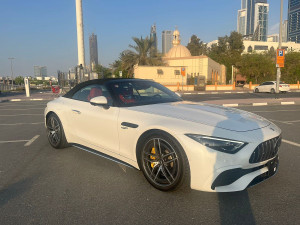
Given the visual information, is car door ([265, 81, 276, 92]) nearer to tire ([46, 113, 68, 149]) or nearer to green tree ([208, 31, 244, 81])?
tire ([46, 113, 68, 149])

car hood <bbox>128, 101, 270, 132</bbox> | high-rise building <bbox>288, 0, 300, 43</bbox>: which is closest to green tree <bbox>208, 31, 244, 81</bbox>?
car hood <bbox>128, 101, 270, 132</bbox>

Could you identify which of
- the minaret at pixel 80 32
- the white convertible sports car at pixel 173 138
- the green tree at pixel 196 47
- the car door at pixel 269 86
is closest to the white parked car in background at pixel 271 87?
the car door at pixel 269 86

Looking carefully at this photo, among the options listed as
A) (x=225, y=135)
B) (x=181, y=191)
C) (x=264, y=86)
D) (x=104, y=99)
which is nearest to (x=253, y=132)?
(x=225, y=135)

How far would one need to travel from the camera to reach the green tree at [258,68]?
43.9m

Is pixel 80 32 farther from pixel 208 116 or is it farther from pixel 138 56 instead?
pixel 208 116

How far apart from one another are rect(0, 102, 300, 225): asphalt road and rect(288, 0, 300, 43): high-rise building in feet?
691

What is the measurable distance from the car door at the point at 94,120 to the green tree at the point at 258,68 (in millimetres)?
45551

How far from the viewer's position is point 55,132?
4516 millimetres

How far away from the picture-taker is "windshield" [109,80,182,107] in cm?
352

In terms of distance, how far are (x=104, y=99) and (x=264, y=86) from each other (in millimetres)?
26368

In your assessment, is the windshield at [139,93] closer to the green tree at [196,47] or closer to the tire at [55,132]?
the tire at [55,132]

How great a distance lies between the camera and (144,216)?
7.72 feet

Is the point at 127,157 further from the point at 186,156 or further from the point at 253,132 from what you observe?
the point at 253,132

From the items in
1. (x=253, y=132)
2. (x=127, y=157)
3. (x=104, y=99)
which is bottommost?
(x=127, y=157)
